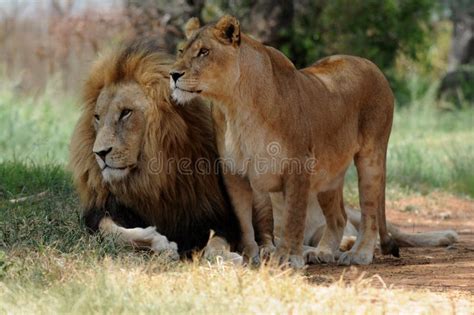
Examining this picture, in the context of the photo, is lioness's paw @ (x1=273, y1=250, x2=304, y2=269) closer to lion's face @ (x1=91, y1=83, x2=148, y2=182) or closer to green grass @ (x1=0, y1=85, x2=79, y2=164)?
lion's face @ (x1=91, y1=83, x2=148, y2=182)

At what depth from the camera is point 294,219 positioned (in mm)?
5074

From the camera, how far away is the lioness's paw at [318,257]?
5.64 m

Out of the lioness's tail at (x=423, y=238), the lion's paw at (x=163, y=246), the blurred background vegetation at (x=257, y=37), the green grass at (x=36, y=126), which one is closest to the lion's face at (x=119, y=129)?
the lion's paw at (x=163, y=246)

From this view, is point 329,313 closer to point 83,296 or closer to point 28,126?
point 83,296

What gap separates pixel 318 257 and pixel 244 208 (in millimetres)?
618

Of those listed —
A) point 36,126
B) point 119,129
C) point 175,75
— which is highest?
point 175,75

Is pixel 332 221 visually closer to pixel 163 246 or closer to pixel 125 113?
pixel 163 246

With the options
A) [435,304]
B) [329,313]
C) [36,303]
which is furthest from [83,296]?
Result: [435,304]

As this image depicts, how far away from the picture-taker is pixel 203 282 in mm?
4066

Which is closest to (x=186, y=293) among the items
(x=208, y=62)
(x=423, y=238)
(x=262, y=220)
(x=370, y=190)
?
(x=208, y=62)

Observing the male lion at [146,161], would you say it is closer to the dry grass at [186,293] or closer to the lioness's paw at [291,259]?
the lioness's paw at [291,259]

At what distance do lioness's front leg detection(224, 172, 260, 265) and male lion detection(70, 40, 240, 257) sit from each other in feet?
0.32

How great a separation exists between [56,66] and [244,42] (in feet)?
33.5

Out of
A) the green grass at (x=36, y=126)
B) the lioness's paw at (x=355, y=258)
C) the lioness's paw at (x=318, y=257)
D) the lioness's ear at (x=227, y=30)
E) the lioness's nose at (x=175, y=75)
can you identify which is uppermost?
the lioness's ear at (x=227, y=30)
